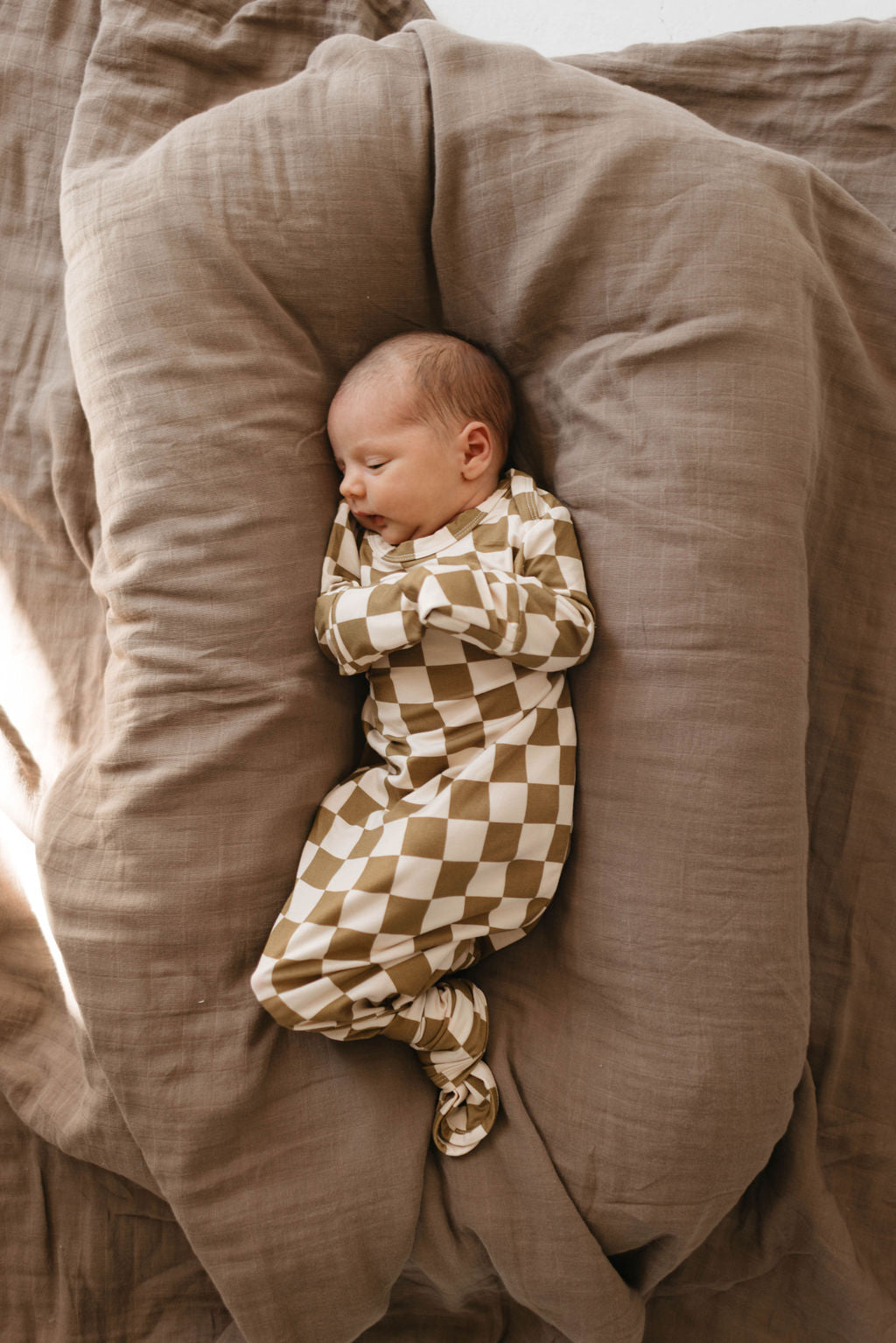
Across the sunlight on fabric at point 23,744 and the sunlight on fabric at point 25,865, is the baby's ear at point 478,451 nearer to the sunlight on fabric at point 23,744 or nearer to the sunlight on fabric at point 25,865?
the sunlight on fabric at point 23,744

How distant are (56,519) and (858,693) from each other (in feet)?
3.84

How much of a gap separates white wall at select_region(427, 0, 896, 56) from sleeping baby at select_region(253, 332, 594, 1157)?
0.75 metres

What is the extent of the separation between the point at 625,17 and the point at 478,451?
37.1 inches

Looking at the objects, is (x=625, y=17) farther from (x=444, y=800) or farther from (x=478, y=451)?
(x=444, y=800)

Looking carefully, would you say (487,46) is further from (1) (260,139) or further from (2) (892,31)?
(2) (892,31)

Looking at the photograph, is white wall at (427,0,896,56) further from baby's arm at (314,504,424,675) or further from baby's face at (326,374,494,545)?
baby's arm at (314,504,424,675)

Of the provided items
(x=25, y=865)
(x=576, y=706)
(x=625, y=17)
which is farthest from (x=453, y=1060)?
(x=625, y=17)

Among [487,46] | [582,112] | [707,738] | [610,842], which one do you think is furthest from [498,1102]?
[487,46]

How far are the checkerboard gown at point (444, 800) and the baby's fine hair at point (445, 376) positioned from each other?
0.12 metres

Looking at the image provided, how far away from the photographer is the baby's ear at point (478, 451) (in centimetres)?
120

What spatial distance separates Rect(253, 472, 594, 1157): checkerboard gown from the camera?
3.55ft

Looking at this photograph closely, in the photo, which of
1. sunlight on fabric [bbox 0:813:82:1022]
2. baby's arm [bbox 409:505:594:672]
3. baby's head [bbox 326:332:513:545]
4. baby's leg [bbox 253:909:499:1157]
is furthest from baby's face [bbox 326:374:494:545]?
sunlight on fabric [bbox 0:813:82:1022]

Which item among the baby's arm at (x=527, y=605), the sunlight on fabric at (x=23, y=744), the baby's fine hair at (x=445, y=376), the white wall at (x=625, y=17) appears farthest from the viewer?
the white wall at (x=625, y=17)

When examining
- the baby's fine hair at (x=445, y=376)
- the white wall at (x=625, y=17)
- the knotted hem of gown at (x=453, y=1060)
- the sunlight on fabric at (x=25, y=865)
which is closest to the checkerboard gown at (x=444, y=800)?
the knotted hem of gown at (x=453, y=1060)
